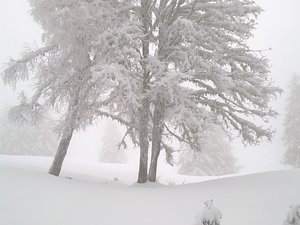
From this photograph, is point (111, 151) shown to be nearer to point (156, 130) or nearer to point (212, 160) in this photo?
point (212, 160)

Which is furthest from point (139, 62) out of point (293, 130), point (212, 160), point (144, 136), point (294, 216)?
point (293, 130)

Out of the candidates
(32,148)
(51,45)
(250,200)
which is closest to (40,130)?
(32,148)

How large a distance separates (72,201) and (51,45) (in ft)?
19.6

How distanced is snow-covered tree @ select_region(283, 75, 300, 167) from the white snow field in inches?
805

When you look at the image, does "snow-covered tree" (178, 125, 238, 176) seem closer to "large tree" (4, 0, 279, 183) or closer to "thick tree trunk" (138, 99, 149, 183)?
"large tree" (4, 0, 279, 183)

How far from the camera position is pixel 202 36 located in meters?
10.3

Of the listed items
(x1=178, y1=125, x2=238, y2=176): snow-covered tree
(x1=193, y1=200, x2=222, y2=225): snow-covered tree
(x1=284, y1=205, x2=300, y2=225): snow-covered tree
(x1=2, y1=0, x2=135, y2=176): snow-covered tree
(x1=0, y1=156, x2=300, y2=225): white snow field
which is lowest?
(x1=0, y1=156, x2=300, y2=225): white snow field

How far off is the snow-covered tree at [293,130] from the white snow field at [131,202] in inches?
805

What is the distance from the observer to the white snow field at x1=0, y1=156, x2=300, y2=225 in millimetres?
6227

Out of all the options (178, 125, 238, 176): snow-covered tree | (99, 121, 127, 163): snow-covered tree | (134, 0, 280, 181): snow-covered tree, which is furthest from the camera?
(99, 121, 127, 163): snow-covered tree

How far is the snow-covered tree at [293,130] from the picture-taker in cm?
2820

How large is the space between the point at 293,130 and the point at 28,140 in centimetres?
2749

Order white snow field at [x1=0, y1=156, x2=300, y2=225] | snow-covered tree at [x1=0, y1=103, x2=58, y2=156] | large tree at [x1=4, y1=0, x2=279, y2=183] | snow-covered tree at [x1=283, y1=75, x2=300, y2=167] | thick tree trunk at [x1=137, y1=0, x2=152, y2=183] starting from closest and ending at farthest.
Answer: white snow field at [x1=0, y1=156, x2=300, y2=225], large tree at [x1=4, y1=0, x2=279, y2=183], thick tree trunk at [x1=137, y1=0, x2=152, y2=183], snow-covered tree at [x1=283, y1=75, x2=300, y2=167], snow-covered tree at [x1=0, y1=103, x2=58, y2=156]

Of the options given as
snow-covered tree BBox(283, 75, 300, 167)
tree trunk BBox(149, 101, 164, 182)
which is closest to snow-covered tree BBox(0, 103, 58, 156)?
snow-covered tree BBox(283, 75, 300, 167)
